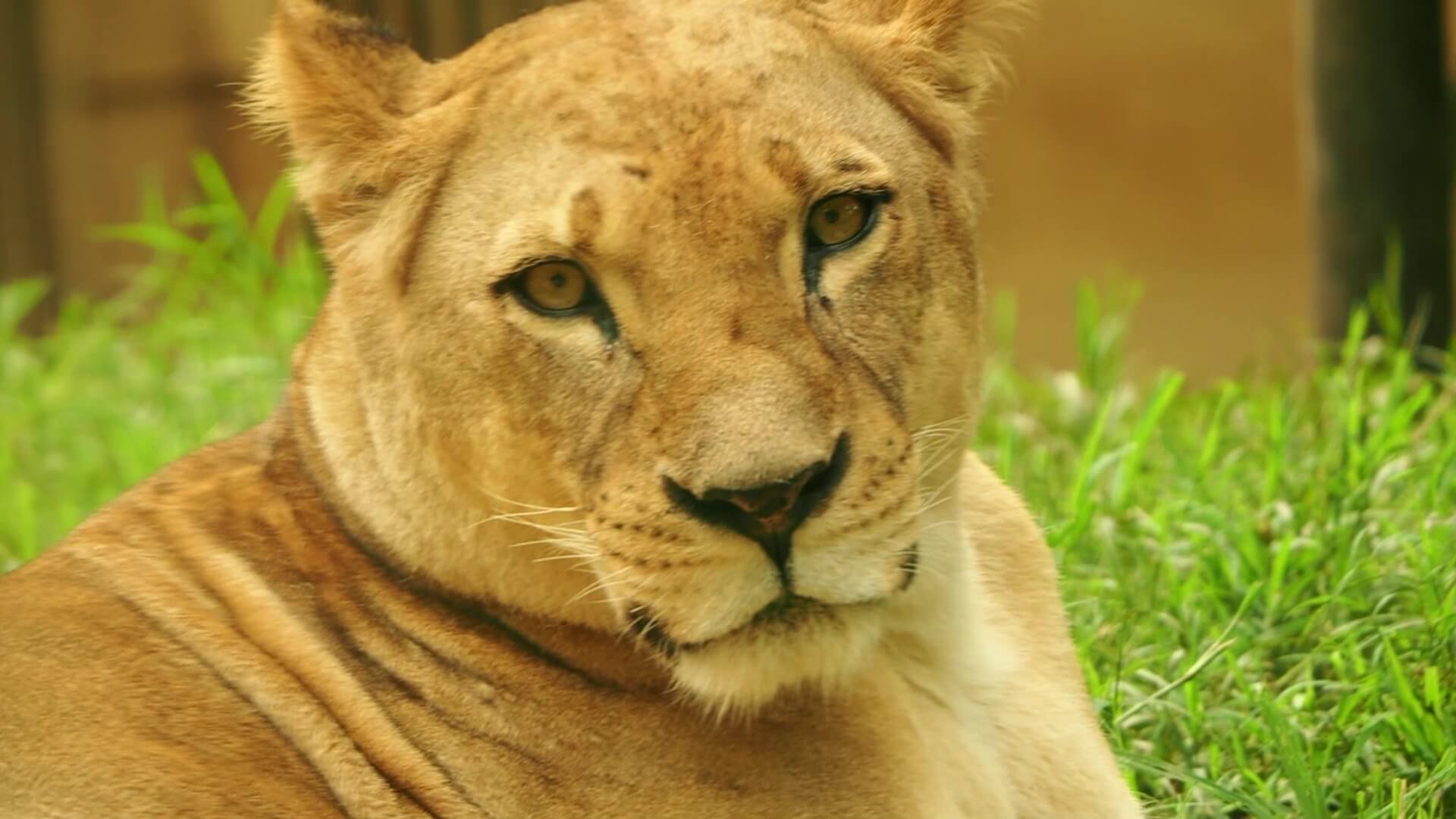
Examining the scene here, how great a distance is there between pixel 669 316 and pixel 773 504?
294 mm

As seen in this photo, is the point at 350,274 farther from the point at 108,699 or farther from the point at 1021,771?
the point at 1021,771

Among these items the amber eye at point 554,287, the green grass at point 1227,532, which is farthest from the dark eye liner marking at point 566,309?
the green grass at point 1227,532

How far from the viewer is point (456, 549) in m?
2.60

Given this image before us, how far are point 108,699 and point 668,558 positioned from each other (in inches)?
30.4

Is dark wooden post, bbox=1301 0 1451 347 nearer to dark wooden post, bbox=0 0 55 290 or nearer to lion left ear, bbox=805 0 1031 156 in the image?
lion left ear, bbox=805 0 1031 156

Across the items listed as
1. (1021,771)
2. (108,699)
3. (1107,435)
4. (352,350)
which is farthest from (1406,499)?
(108,699)

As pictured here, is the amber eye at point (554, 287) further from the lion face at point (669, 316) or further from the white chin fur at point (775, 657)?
the white chin fur at point (775, 657)

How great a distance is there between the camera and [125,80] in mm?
11375

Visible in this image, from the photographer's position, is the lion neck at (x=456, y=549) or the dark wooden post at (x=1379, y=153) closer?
the lion neck at (x=456, y=549)

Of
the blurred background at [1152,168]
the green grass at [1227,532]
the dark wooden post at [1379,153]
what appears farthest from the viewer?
the blurred background at [1152,168]

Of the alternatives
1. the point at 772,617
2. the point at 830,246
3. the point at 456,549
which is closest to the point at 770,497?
the point at 772,617

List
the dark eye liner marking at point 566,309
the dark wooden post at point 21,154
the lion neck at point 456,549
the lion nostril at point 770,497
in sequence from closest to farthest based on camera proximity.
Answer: the lion nostril at point 770,497
the dark eye liner marking at point 566,309
the lion neck at point 456,549
the dark wooden post at point 21,154

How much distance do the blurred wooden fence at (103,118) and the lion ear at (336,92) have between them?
320 inches

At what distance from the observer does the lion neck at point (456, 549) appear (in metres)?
2.57
